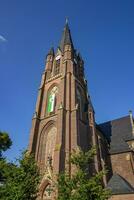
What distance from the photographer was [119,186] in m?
22.5

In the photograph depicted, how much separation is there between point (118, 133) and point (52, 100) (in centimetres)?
1248

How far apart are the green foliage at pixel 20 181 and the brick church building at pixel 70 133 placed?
490 centimetres

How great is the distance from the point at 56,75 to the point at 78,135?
42.2 feet

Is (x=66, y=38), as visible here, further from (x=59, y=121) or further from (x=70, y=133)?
(x=70, y=133)

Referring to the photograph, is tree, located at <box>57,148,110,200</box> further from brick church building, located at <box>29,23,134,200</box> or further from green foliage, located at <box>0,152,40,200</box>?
brick church building, located at <box>29,23,134,200</box>

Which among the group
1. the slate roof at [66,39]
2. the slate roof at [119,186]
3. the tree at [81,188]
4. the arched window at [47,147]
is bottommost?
the tree at [81,188]

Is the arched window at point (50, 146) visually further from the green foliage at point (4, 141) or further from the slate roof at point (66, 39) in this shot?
the slate roof at point (66, 39)

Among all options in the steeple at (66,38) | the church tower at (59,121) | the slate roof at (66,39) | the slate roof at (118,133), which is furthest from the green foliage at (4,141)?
the slate roof at (66,39)

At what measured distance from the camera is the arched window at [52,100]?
1149 inches

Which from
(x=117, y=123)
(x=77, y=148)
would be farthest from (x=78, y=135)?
(x=117, y=123)

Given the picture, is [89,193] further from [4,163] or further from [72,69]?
[72,69]

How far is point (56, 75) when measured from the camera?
32969mm

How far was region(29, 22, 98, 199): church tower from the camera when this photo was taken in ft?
72.2

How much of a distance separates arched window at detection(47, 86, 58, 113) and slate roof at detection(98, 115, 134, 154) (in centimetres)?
1076
